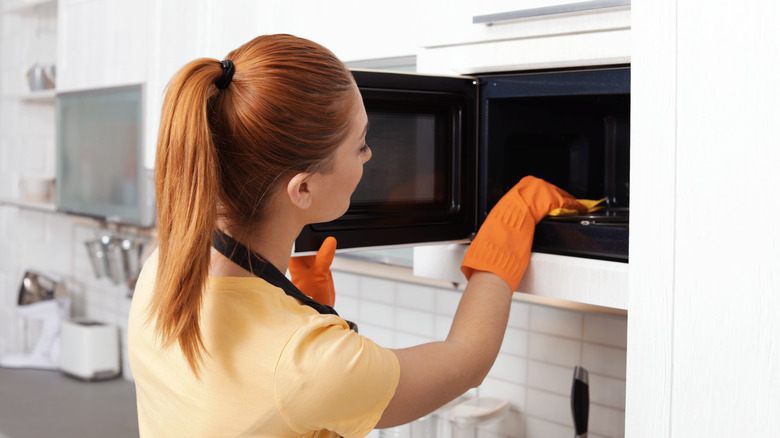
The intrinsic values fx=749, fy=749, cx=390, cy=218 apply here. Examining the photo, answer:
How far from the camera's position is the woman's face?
819mm

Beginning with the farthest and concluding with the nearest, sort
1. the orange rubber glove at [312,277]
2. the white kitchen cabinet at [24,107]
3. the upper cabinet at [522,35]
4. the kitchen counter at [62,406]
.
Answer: the white kitchen cabinet at [24,107]
the kitchen counter at [62,406]
the orange rubber glove at [312,277]
the upper cabinet at [522,35]

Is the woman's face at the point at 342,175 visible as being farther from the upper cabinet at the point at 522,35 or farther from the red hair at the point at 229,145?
the upper cabinet at the point at 522,35

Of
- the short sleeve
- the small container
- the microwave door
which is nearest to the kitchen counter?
the small container

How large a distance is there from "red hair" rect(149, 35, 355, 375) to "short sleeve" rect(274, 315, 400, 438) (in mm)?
100

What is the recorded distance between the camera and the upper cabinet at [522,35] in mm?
905

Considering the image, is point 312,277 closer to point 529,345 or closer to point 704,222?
point 704,222

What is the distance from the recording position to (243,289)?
2.61 ft

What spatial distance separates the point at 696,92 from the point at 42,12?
292cm

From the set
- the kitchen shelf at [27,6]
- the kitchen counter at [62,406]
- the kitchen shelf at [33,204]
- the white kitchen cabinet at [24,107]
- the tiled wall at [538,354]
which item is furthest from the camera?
the white kitchen cabinet at [24,107]

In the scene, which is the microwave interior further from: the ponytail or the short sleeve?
the ponytail

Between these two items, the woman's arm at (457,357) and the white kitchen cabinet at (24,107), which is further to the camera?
the white kitchen cabinet at (24,107)

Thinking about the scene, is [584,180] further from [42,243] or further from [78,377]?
[42,243]

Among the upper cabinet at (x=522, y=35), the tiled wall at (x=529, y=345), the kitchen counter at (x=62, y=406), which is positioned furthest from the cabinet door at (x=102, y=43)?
the upper cabinet at (x=522, y=35)

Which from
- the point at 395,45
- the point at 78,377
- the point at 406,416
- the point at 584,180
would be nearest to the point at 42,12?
the point at 78,377
